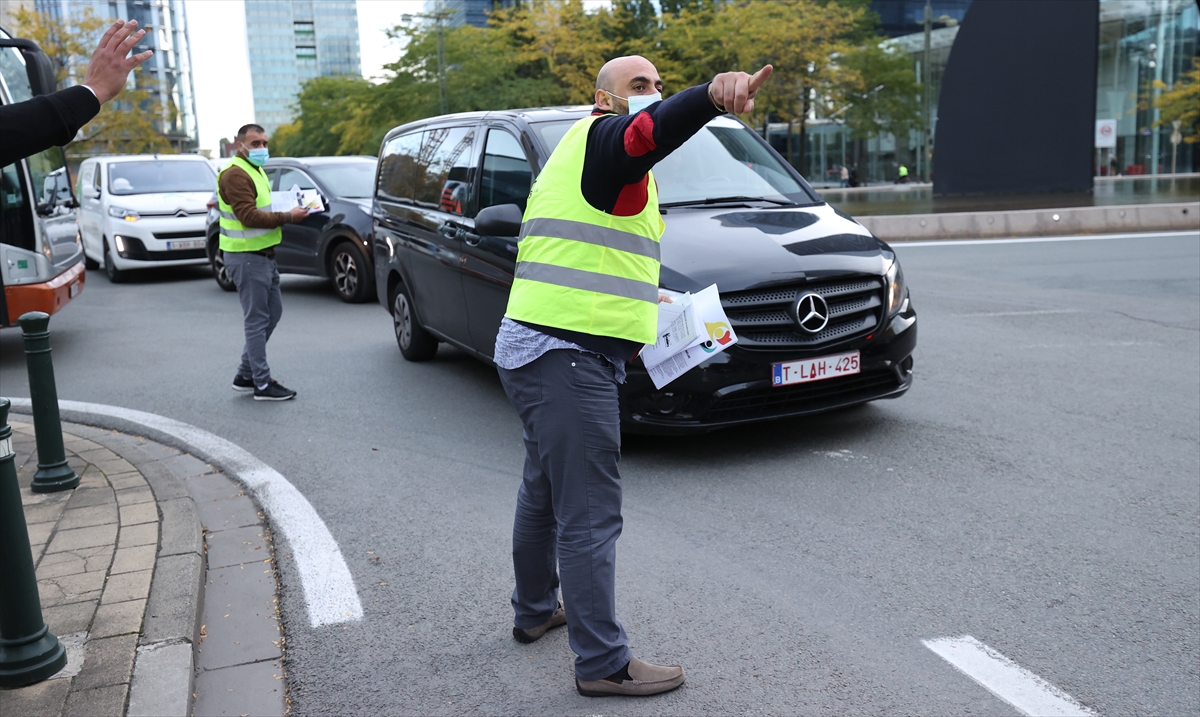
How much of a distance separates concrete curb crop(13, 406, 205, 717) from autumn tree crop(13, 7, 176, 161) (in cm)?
3905

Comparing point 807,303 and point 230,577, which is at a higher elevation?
point 807,303

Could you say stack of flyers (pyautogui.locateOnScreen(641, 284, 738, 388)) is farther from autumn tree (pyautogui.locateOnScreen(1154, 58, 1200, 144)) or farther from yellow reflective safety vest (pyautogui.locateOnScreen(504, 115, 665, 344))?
autumn tree (pyautogui.locateOnScreen(1154, 58, 1200, 144))

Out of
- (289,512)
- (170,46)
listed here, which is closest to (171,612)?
(289,512)

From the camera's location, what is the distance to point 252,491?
5.48 meters

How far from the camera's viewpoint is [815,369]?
557 centimetres

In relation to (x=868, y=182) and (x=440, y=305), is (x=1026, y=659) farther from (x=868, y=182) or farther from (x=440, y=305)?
(x=868, y=182)

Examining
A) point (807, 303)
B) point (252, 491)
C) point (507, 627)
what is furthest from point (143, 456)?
point (807, 303)

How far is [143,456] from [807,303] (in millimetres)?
3777

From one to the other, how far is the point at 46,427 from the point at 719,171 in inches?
159

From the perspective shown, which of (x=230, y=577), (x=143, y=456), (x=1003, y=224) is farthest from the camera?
(x=1003, y=224)

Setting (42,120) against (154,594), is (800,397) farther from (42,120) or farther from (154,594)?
(42,120)

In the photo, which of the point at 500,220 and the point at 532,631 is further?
the point at 500,220

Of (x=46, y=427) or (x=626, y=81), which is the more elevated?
(x=626, y=81)

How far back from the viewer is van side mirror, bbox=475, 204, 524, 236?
5.29 m
